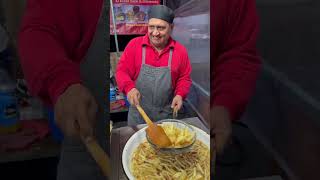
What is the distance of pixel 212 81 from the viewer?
0.69m

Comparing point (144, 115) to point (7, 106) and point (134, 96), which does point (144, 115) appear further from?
point (7, 106)

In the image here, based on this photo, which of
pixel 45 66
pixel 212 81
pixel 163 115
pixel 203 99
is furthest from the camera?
pixel 163 115

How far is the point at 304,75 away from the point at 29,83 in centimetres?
63

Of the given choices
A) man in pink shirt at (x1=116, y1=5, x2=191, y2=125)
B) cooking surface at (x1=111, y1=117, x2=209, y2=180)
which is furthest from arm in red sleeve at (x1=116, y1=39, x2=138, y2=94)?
cooking surface at (x1=111, y1=117, x2=209, y2=180)

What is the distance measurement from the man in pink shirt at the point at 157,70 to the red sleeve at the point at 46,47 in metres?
0.29

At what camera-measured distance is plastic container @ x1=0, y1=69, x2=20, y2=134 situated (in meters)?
0.56

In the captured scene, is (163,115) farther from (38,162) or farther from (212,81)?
(38,162)

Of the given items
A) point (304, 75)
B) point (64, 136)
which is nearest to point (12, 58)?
Result: point (64, 136)

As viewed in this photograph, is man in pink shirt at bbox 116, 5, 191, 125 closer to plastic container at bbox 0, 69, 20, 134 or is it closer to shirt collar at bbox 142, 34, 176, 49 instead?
shirt collar at bbox 142, 34, 176, 49

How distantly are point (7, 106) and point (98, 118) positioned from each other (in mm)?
171

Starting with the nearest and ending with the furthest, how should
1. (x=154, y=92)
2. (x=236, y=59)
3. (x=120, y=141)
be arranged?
(x=236, y=59) → (x=120, y=141) → (x=154, y=92)

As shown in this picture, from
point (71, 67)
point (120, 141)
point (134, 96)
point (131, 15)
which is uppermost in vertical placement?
point (131, 15)

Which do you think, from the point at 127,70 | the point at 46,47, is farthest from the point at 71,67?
the point at 127,70

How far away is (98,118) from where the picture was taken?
57 cm
